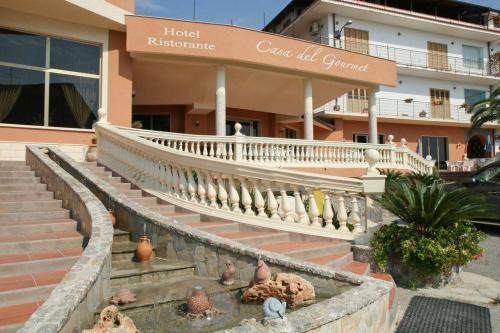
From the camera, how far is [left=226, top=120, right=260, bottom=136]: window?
19.6 meters

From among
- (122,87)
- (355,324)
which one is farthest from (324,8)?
(355,324)

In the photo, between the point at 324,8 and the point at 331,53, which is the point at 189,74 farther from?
the point at 324,8

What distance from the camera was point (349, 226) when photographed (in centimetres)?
628

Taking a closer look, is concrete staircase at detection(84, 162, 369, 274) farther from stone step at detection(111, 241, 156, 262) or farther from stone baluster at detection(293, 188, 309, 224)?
stone step at detection(111, 241, 156, 262)

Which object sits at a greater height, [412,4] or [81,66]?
[412,4]

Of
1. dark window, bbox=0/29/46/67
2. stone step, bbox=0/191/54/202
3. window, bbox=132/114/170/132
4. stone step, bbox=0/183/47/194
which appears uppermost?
dark window, bbox=0/29/46/67

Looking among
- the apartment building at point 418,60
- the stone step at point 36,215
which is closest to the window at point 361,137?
the apartment building at point 418,60

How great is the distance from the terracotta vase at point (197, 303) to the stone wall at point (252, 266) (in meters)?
0.89

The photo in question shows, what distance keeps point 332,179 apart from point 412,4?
26.4m

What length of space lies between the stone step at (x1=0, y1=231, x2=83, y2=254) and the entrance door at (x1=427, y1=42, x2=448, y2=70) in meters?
27.1

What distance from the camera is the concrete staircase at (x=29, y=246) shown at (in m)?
3.36

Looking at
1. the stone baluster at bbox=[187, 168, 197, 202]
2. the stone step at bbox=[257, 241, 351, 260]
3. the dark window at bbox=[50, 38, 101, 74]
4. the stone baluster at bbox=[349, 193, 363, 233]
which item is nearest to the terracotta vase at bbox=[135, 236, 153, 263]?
the stone step at bbox=[257, 241, 351, 260]

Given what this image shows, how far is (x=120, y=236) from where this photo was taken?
17.7 feet

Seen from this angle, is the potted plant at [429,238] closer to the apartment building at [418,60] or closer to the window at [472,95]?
the apartment building at [418,60]
